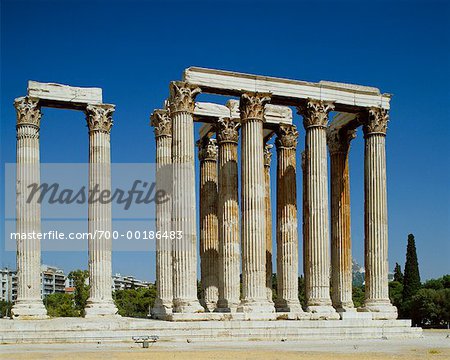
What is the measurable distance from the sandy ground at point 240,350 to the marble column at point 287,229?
1313cm

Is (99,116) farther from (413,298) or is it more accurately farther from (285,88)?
(413,298)

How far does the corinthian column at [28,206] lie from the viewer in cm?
5328

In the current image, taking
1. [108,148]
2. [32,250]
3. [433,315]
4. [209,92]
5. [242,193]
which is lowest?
[433,315]

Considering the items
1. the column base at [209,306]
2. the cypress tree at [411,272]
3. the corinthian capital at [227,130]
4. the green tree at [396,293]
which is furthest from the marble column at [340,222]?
the green tree at [396,293]

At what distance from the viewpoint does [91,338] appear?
4531 centimetres

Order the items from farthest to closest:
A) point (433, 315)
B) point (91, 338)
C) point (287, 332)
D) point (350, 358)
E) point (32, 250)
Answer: point (433, 315), point (32, 250), point (287, 332), point (91, 338), point (350, 358)

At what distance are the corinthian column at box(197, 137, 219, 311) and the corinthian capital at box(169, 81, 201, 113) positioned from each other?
13.2m

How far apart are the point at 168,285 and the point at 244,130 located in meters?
13.6

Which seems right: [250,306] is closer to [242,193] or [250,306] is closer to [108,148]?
[242,193]

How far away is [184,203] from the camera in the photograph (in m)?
52.0

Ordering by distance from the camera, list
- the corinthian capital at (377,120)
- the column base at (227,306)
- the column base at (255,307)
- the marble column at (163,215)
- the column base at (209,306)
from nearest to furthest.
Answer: the column base at (255,307) < the column base at (227,306) < the corinthian capital at (377,120) < the marble column at (163,215) < the column base at (209,306)

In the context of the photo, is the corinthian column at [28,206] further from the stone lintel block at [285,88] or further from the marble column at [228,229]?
the marble column at [228,229]

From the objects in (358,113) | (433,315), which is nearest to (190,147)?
(358,113)

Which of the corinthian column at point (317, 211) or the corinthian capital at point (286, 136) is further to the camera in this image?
the corinthian capital at point (286, 136)
